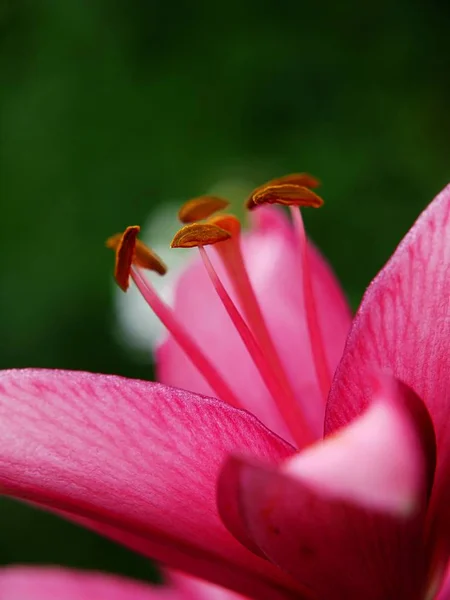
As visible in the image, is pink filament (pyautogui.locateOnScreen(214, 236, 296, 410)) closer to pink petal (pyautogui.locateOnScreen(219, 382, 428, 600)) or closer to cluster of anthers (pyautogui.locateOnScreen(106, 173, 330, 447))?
cluster of anthers (pyautogui.locateOnScreen(106, 173, 330, 447))

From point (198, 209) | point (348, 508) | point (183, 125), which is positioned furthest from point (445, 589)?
point (183, 125)

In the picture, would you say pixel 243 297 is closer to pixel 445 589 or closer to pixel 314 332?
pixel 314 332

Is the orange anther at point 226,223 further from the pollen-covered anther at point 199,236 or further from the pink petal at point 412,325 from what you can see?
the pink petal at point 412,325

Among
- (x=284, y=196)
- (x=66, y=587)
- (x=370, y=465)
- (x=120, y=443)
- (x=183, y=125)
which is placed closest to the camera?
(x=370, y=465)

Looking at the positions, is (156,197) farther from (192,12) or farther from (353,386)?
(353,386)

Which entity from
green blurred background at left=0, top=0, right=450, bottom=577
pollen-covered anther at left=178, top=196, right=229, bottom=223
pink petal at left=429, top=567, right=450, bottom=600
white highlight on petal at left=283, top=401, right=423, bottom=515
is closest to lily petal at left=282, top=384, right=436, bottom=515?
white highlight on petal at left=283, top=401, right=423, bottom=515

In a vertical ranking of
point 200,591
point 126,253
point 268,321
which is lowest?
point 200,591
